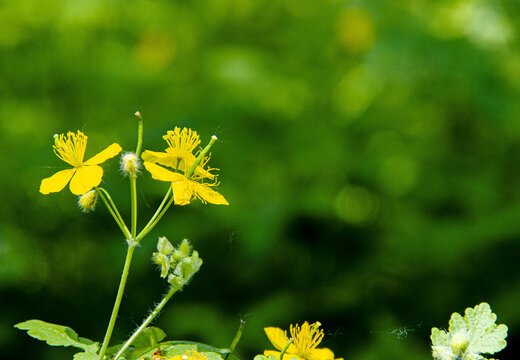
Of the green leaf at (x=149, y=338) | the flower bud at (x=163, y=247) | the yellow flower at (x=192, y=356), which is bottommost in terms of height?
the yellow flower at (x=192, y=356)

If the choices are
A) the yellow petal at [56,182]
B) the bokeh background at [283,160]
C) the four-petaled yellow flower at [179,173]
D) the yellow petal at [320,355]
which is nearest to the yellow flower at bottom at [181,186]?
the four-petaled yellow flower at [179,173]

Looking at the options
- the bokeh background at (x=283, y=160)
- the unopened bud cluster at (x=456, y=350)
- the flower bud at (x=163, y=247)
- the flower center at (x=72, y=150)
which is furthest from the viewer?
the bokeh background at (x=283, y=160)

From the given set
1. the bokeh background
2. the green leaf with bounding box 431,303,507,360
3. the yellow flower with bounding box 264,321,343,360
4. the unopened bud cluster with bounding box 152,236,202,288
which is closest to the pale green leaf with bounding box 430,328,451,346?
the green leaf with bounding box 431,303,507,360

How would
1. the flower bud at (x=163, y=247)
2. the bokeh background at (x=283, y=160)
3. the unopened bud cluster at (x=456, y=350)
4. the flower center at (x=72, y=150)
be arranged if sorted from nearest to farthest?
1. the unopened bud cluster at (x=456, y=350)
2. the flower bud at (x=163, y=247)
3. the flower center at (x=72, y=150)
4. the bokeh background at (x=283, y=160)

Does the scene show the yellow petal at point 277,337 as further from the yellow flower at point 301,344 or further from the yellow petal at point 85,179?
the yellow petal at point 85,179

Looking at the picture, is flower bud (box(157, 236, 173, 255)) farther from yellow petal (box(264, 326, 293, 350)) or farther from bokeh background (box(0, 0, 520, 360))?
bokeh background (box(0, 0, 520, 360))

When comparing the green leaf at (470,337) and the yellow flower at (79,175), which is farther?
the yellow flower at (79,175)

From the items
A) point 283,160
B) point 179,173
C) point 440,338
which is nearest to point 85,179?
point 179,173

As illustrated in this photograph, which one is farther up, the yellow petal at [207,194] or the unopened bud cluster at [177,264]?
the yellow petal at [207,194]
